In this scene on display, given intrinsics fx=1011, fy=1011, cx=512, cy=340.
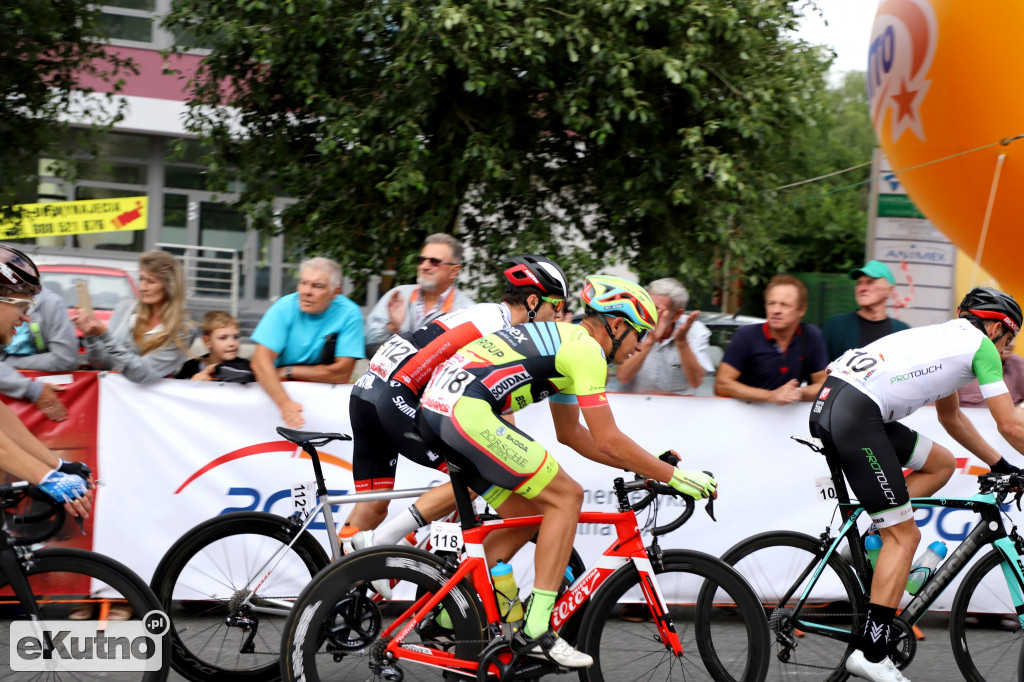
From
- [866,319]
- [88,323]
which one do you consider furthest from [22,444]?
[866,319]

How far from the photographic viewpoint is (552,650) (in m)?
3.88

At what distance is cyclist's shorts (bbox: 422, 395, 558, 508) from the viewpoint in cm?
385

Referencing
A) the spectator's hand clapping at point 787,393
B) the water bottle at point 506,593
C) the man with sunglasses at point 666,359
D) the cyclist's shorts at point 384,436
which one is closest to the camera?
the water bottle at point 506,593

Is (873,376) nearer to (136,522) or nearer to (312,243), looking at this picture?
(136,522)

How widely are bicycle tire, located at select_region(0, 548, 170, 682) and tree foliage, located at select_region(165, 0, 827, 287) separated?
552 centimetres

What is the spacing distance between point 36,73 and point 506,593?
8.54 m

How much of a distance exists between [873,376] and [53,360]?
4.12 meters

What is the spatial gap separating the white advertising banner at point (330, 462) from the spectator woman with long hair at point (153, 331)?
115 mm

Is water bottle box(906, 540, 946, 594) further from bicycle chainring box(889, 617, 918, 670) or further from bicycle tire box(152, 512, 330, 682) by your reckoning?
bicycle tire box(152, 512, 330, 682)

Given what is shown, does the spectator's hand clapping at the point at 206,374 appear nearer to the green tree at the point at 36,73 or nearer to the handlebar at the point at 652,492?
the handlebar at the point at 652,492

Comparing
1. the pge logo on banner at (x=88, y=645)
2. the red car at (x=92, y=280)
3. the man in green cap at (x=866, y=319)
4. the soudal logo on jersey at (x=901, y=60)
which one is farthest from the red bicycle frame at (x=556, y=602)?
the red car at (x=92, y=280)

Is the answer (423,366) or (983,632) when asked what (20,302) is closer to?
(423,366)

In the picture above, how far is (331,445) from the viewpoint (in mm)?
5562

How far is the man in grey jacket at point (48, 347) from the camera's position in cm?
526
